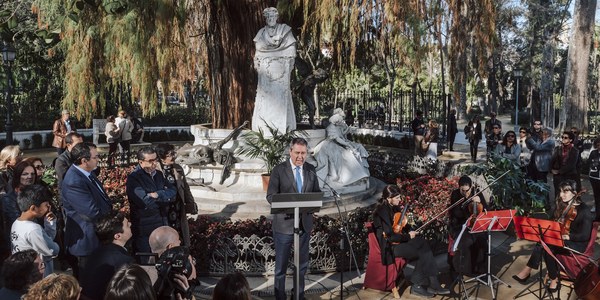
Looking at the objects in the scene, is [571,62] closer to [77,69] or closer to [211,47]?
[211,47]

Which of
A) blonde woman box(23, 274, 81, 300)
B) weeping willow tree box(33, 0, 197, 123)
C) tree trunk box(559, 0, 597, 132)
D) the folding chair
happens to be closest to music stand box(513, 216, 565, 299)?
the folding chair

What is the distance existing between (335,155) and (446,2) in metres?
5.23

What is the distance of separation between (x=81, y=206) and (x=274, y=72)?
6123 mm

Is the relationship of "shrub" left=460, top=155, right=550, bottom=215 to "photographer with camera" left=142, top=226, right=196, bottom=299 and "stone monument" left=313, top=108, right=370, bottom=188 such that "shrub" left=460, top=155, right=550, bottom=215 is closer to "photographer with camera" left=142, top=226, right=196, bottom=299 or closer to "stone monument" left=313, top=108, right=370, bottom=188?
"stone monument" left=313, top=108, right=370, bottom=188

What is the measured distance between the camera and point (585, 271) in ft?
18.7

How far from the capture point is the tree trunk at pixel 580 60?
68.0 feet

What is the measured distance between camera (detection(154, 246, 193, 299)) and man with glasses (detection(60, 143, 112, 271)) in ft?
5.98

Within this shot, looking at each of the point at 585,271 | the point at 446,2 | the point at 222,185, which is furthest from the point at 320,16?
the point at 585,271

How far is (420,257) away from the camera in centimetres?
677

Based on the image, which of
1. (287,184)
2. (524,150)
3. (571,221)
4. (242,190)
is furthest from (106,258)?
(524,150)

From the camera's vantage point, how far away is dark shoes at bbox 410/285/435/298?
6754mm

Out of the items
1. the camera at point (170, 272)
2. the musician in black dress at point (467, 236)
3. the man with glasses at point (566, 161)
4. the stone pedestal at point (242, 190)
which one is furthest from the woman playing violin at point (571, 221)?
the camera at point (170, 272)

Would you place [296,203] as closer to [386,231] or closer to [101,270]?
[386,231]

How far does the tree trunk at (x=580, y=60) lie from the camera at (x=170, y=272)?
20.1 meters
